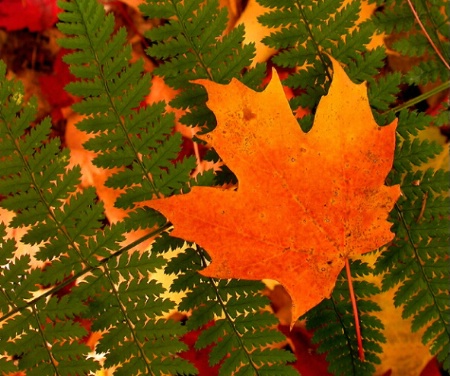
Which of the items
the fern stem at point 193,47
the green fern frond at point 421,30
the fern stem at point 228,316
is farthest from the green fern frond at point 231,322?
the green fern frond at point 421,30

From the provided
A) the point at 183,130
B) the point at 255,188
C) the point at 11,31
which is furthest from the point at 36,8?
the point at 255,188

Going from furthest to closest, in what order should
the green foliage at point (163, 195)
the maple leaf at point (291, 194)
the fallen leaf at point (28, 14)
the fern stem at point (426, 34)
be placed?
1. the fallen leaf at point (28, 14)
2. the fern stem at point (426, 34)
3. the green foliage at point (163, 195)
4. the maple leaf at point (291, 194)

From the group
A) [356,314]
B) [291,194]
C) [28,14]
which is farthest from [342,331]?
[28,14]

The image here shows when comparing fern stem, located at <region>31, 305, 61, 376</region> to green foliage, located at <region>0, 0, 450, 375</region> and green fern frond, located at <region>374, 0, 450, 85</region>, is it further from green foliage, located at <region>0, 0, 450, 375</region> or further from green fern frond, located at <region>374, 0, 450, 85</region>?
green fern frond, located at <region>374, 0, 450, 85</region>

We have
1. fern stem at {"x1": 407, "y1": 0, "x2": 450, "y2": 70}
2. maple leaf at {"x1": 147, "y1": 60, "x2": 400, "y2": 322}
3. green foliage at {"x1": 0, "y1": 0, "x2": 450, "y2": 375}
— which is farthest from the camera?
fern stem at {"x1": 407, "y1": 0, "x2": 450, "y2": 70}

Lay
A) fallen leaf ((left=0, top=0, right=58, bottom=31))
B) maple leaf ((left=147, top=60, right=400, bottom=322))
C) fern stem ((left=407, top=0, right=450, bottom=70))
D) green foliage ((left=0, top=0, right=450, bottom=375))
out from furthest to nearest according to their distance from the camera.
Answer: fallen leaf ((left=0, top=0, right=58, bottom=31)), fern stem ((left=407, top=0, right=450, bottom=70)), green foliage ((left=0, top=0, right=450, bottom=375)), maple leaf ((left=147, top=60, right=400, bottom=322))

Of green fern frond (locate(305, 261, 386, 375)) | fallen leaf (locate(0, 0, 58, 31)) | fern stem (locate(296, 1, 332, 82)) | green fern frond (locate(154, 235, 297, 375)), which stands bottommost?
green fern frond (locate(305, 261, 386, 375))

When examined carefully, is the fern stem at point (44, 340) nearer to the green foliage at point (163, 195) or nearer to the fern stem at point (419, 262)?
the green foliage at point (163, 195)

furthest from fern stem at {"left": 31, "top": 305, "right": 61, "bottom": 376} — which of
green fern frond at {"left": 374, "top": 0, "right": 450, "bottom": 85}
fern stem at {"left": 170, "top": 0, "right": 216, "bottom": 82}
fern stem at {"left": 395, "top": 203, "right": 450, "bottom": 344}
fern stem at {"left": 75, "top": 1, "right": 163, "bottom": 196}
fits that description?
green fern frond at {"left": 374, "top": 0, "right": 450, "bottom": 85}
